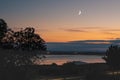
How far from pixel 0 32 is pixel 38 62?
10511 millimetres

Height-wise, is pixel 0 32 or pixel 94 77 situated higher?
pixel 0 32

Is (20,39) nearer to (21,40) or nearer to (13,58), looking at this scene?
(21,40)

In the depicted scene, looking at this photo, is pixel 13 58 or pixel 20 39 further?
pixel 20 39

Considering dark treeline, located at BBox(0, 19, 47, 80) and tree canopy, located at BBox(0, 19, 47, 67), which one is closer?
dark treeline, located at BBox(0, 19, 47, 80)

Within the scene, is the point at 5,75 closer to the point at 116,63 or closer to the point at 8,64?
the point at 8,64

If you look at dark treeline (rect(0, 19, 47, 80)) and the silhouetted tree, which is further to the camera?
the silhouetted tree

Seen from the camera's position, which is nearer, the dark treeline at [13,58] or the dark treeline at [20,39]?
the dark treeline at [13,58]

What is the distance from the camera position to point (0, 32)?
169 ft

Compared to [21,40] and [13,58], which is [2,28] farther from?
[13,58]

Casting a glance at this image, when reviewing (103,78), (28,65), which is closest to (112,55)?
(103,78)

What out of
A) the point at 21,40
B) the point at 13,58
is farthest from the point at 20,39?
the point at 13,58

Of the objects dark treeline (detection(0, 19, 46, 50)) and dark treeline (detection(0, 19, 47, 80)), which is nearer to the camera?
dark treeline (detection(0, 19, 47, 80))

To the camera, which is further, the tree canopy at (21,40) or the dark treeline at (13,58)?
the tree canopy at (21,40)

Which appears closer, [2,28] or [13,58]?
[13,58]
